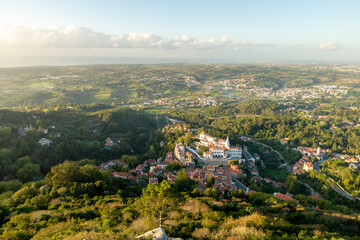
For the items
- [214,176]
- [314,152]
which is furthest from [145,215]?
[314,152]

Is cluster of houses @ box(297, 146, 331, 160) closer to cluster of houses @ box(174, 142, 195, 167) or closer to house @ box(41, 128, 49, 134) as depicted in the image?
cluster of houses @ box(174, 142, 195, 167)

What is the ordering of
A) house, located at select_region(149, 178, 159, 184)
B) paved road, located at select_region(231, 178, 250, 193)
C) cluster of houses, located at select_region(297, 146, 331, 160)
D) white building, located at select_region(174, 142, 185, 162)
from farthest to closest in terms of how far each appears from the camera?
cluster of houses, located at select_region(297, 146, 331, 160), white building, located at select_region(174, 142, 185, 162), house, located at select_region(149, 178, 159, 184), paved road, located at select_region(231, 178, 250, 193)

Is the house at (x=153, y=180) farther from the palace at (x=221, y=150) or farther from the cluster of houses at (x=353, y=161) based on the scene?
the cluster of houses at (x=353, y=161)

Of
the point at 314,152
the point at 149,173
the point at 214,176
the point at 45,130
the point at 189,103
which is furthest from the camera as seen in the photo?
the point at 189,103

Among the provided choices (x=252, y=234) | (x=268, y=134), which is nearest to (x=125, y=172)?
(x=252, y=234)

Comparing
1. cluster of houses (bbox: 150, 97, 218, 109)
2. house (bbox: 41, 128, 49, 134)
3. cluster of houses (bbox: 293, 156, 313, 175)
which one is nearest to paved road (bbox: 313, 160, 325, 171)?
cluster of houses (bbox: 293, 156, 313, 175)

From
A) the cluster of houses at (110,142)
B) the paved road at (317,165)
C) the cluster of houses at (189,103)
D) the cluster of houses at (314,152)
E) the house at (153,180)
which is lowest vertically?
the paved road at (317,165)

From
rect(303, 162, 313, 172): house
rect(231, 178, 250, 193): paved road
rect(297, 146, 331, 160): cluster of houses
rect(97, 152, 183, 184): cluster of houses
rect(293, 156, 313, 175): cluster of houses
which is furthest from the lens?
rect(297, 146, 331, 160): cluster of houses

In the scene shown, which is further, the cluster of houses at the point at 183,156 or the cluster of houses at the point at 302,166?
the cluster of houses at the point at 302,166

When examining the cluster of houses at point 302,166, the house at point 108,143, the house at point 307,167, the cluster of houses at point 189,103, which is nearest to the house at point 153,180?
the house at point 108,143

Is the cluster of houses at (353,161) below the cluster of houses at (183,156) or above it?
below

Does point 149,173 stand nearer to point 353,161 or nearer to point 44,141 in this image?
point 44,141
